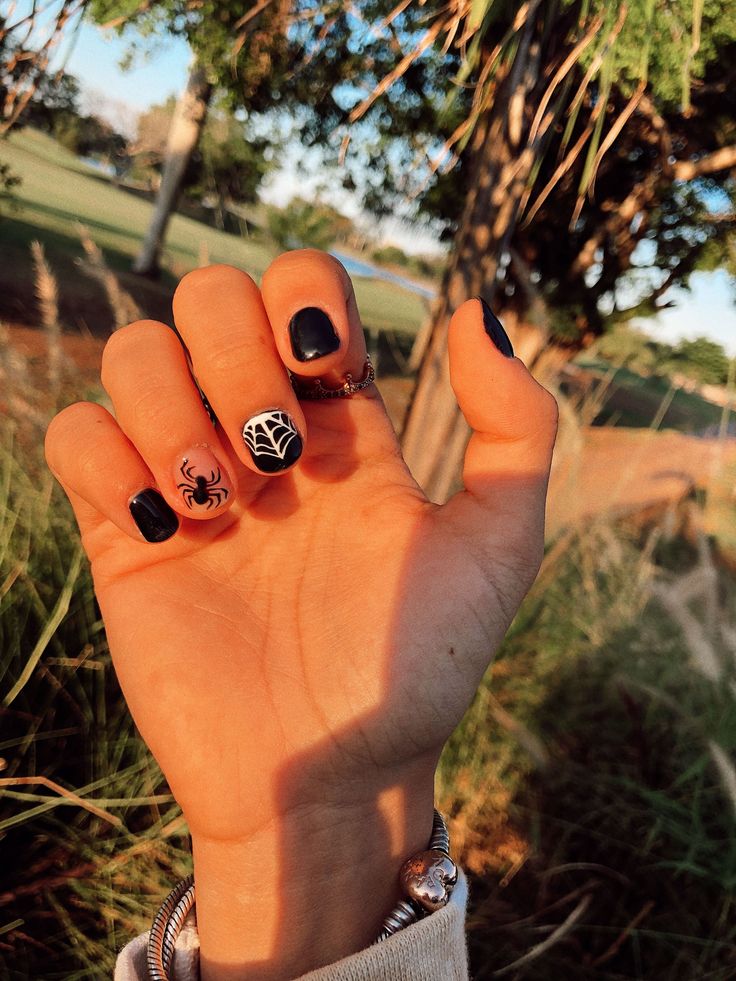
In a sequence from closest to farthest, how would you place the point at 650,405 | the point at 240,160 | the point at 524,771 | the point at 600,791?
the point at 600,791, the point at 524,771, the point at 240,160, the point at 650,405

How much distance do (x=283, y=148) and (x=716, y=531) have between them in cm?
605

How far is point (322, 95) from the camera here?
4984mm

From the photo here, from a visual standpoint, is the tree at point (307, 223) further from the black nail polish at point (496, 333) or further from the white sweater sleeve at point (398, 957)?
the white sweater sleeve at point (398, 957)

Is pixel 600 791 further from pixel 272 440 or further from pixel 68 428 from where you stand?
pixel 68 428

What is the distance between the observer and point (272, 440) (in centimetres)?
107

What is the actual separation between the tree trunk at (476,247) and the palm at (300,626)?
2142mm

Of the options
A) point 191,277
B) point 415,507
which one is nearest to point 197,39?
point 191,277

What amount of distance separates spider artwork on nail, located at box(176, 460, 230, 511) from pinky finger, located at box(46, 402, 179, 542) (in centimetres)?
8

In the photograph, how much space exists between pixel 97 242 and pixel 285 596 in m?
17.6

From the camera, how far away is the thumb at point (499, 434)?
1.09 metres

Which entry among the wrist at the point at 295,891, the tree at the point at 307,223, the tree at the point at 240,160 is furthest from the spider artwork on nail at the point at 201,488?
the tree at the point at 240,160

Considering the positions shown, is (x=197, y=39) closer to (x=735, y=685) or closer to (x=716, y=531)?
(x=735, y=685)

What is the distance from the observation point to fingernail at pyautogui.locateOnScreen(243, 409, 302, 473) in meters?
1.07

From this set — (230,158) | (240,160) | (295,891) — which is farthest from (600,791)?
(230,158)
